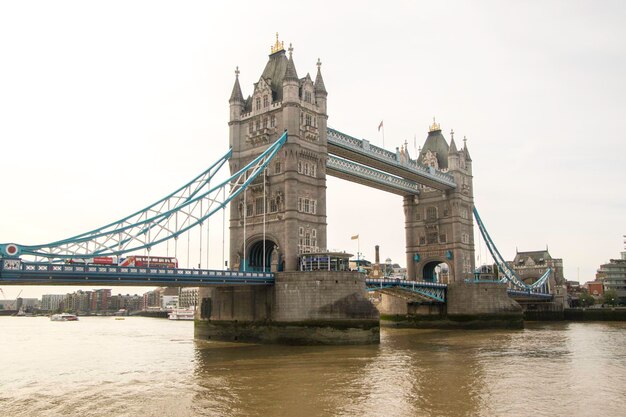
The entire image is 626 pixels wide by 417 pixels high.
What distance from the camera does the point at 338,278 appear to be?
4559 cm

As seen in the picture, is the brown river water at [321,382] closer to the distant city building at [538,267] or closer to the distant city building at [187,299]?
the distant city building at [538,267]

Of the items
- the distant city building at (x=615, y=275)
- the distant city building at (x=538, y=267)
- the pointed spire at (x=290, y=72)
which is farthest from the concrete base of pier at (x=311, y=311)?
the distant city building at (x=615, y=275)

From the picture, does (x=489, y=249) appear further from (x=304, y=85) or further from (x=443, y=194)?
(x=304, y=85)

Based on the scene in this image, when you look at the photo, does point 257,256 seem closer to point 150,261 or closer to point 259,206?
point 259,206

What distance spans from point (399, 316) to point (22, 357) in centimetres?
4826

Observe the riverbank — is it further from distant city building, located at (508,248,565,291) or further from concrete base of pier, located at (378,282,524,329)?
concrete base of pier, located at (378,282,524,329)

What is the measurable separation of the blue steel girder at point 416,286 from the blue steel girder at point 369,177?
12307 mm

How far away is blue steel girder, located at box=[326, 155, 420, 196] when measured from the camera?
60.4 metres

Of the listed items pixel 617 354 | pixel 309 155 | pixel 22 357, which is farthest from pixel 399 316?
pixel 22 357

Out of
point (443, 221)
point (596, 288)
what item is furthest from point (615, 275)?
point (443, 221)

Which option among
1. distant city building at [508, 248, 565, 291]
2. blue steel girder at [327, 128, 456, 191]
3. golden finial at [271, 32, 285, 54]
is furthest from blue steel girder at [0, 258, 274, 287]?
distant city building at [508, 248, 565, 291]

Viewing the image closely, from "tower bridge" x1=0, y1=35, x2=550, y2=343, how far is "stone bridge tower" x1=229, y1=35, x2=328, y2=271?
10 centimetres

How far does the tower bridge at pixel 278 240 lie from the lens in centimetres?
3900

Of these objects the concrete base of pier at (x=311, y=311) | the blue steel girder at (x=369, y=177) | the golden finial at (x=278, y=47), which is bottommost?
the concrete base of pier at (x=311, y=311)
